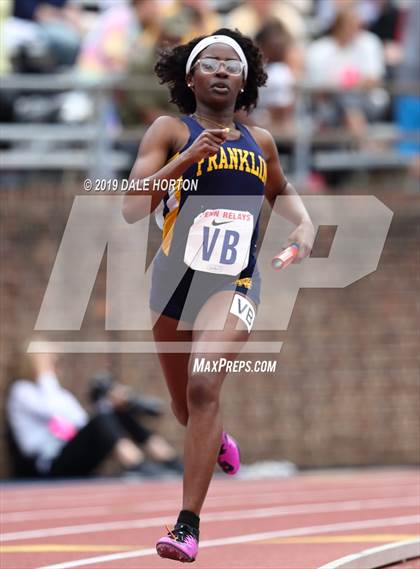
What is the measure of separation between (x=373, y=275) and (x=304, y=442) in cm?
180

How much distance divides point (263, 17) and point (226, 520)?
5960 millimetres

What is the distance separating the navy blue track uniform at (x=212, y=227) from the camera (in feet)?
21.0

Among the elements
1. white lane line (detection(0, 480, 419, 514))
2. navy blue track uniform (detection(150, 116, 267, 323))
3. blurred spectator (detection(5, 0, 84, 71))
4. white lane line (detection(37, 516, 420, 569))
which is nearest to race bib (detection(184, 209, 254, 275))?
navy blue track uniform (detection(150, 116, 267, 323))

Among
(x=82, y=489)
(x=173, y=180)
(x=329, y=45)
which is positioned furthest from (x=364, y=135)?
(x=173, y=180)

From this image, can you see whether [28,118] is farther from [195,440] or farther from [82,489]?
[195,440]

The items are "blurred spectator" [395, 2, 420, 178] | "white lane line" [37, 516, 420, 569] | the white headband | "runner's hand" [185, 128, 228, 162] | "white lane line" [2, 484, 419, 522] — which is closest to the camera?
"runner's hand" [185, 128, 228, 162]

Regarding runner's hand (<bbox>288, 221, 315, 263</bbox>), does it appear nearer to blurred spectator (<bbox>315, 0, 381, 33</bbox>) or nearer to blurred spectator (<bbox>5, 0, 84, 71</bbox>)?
blurred spectator (<bbox>5, 0, 84, 71</bbox>)

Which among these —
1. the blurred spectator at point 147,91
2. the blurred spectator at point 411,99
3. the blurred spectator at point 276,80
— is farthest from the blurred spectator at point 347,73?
the blurred spectator at point 147,91

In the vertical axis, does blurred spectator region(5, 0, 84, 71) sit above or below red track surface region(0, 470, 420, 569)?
above

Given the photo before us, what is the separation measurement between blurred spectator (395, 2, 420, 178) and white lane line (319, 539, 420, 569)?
751 centimetres

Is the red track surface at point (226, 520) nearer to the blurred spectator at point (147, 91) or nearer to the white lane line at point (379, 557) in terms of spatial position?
the white lane line at point (379, 557)

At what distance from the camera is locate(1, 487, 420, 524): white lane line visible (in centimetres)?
998

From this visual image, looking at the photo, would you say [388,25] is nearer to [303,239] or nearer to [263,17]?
[263,17]

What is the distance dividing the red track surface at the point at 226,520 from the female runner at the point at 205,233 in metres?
0.99
